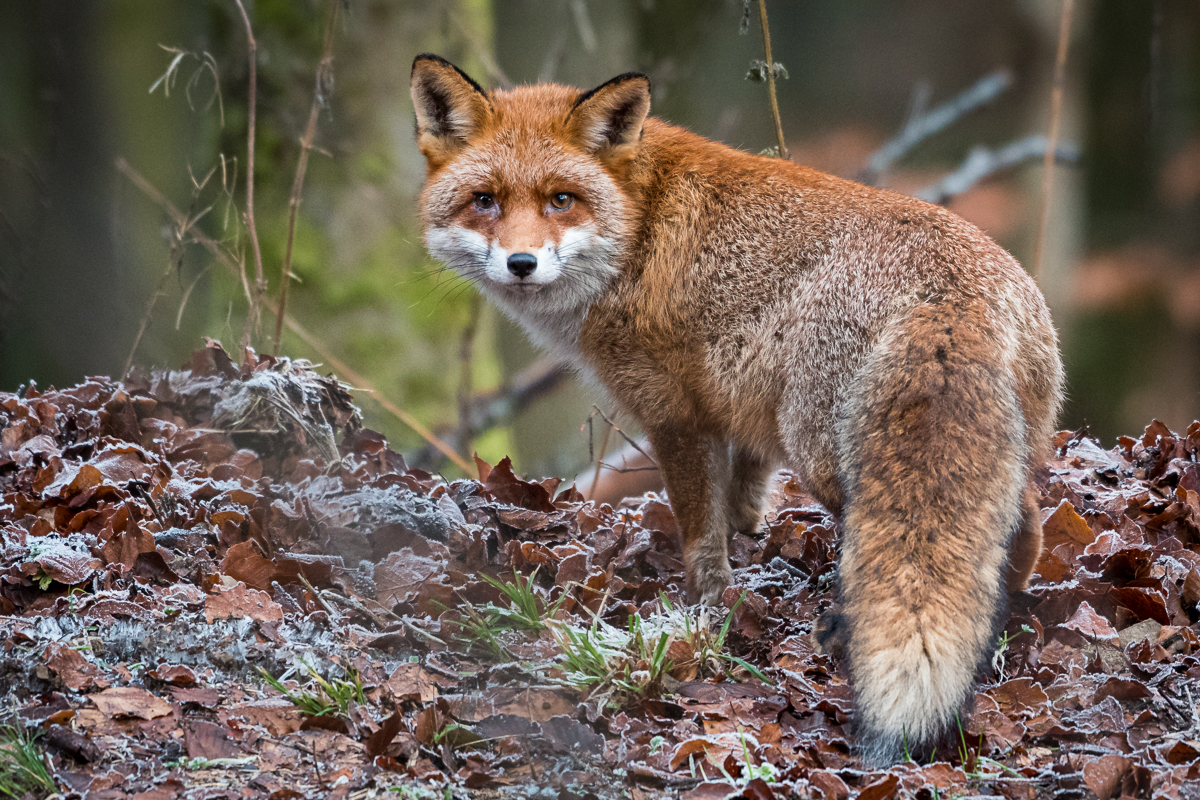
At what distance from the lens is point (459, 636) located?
8.95 feet

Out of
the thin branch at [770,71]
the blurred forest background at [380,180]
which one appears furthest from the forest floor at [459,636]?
the thin branch at [770,71]

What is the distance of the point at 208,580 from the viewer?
2.84 meters

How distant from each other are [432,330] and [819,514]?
3440 mm

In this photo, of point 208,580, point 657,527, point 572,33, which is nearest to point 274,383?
point 208,580

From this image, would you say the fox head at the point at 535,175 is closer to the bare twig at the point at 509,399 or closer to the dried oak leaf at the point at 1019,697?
the dried oak leaf at the point at 1019,697

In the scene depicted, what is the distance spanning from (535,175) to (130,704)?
2210mm

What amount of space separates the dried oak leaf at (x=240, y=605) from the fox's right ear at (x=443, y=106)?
73.5 inches

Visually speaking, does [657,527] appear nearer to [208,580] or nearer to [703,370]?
[703,370]

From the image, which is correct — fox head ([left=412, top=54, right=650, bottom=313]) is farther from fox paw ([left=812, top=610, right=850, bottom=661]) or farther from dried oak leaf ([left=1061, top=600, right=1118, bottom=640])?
dried oak leaf ([left=1061, top=600, right=1118, bottom=640])

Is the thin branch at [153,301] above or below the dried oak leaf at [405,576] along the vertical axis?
above

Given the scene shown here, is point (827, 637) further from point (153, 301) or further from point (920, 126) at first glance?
point (920, 126)

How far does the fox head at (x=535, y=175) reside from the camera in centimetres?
325

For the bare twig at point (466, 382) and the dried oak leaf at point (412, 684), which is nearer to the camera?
the dried oak leaf at point (412, 684)

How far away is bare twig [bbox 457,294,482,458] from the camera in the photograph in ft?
19.0
